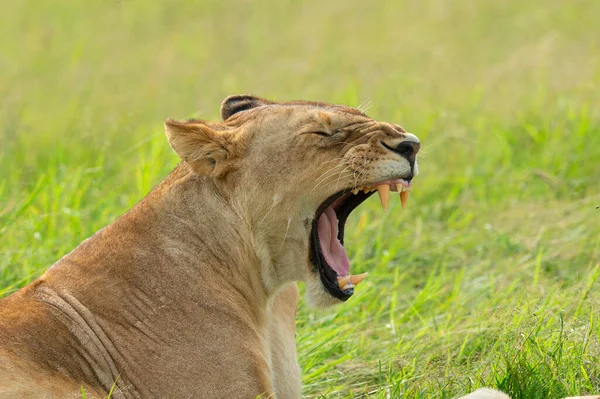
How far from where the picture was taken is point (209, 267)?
4.48 metres

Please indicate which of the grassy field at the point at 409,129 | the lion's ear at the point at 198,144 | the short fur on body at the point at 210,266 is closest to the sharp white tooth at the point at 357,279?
the short fur on body at the point at 210,266

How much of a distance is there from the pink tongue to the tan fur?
0.43 feet

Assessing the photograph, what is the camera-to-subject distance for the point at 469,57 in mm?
11430

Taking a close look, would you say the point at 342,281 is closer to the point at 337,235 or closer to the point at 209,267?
the point at 337,235

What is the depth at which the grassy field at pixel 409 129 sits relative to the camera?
5.32 meters

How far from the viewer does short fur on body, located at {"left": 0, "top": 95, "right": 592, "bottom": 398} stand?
4.25 metres

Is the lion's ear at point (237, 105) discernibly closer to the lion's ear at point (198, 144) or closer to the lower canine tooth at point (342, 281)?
the lion's ear at point (198, 144)

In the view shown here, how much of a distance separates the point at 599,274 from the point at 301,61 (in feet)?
19.3

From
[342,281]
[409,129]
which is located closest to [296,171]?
[342,281]

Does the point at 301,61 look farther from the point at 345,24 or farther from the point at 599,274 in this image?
the point at 599,274

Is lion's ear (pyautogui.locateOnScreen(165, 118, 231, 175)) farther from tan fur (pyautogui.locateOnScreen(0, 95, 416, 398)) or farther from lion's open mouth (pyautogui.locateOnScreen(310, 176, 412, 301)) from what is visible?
lion's open mouth (pyautogui.locateOnScreen(310, 176, 412, 301))

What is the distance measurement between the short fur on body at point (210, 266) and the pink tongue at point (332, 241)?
12 cm

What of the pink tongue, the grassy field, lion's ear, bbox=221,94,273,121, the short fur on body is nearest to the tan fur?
the short fur on body

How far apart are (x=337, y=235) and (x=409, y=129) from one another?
4.36m
